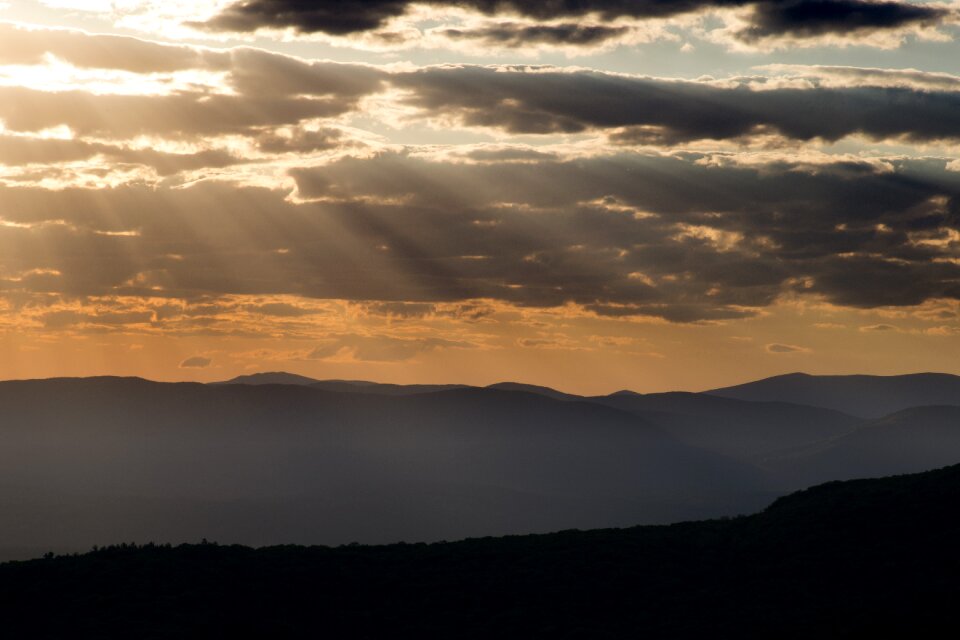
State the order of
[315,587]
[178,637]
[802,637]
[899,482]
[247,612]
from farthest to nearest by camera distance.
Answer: [899,482]
[315,587]
[247,612]
[178,637]
[802,637]

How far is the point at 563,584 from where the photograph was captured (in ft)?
168

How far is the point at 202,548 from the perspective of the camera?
5628 centimetres

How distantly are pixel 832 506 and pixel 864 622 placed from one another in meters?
17.8

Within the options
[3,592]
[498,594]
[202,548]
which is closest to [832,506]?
[498,594]

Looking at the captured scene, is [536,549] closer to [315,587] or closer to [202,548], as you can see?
[315,587]

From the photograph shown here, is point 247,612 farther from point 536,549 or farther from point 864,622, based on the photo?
point 864,622

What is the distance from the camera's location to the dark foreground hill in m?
44.9

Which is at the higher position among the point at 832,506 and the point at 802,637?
the point at 832,506

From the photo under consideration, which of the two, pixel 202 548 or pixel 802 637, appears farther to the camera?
pixel 202 548

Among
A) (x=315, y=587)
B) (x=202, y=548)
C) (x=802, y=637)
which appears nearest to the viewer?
(x=802, y=637)

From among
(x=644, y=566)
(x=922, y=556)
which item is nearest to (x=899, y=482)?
(x=922, y=556)

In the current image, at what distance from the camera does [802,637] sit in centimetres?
4084

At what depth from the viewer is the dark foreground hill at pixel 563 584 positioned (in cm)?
4491

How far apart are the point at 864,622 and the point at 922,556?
31.6 feet
